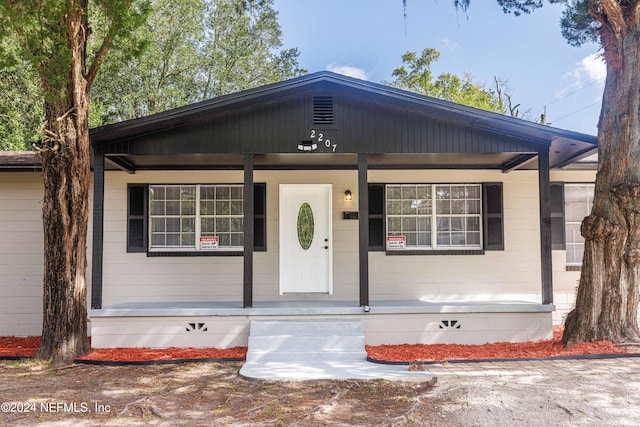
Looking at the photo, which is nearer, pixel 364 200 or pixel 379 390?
pixel 379 390

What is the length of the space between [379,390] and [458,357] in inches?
59.6

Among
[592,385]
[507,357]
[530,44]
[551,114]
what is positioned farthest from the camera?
[530,44]

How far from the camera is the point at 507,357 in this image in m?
5.28

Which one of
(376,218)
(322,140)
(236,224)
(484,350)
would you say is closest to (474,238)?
(376,218)

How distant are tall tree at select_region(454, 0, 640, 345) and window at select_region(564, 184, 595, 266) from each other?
2.16 m

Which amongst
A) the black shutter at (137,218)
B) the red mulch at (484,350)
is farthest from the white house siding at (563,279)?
the black shutter at (137,218)

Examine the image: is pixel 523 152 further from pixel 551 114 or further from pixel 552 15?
pixel 551 114

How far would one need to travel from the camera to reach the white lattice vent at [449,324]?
6133 mm

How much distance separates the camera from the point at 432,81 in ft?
69.1

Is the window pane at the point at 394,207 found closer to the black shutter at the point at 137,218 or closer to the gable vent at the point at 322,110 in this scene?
the gable vent at the point at 322,110

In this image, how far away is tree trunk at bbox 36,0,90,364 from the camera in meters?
5.32

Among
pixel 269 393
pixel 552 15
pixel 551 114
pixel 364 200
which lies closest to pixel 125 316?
pixel 269 393

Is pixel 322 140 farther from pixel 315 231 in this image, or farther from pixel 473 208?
pixel 473 208

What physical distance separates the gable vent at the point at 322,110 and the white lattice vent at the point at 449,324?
10.1 feet
